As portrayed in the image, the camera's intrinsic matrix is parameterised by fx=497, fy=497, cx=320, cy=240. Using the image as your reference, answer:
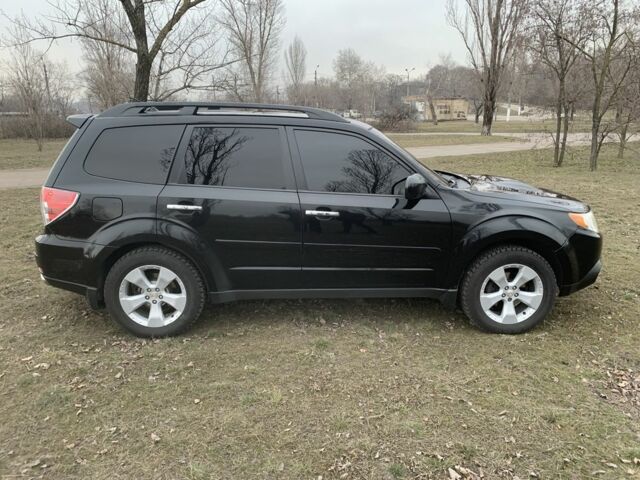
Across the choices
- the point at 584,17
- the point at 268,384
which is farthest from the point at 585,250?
the point at 584,17

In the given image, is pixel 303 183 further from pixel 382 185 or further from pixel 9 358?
pixel 9 358

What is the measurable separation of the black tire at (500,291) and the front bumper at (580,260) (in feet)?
0.48

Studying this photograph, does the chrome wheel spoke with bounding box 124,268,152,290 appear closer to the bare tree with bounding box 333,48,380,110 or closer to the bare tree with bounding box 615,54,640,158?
the bare tree with bounding box 615,54,640,158

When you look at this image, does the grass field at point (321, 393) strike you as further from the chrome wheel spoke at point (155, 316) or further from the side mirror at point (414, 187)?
the side mirror at point (414, 187)

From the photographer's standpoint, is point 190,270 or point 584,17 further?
point 584,17

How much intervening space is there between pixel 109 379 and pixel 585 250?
363 cm

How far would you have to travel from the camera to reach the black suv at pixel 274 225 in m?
3.68

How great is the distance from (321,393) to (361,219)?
1302 millimetres

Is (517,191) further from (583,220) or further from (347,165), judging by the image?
(347,165)

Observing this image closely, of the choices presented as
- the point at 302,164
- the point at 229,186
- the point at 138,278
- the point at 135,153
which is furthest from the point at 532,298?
the point at 135,153

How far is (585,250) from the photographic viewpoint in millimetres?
3885

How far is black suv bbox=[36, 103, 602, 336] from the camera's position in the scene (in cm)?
368

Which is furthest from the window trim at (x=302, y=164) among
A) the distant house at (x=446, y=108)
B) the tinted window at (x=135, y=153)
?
the distant house at (x=446, y=108)

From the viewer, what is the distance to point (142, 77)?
830 cm
